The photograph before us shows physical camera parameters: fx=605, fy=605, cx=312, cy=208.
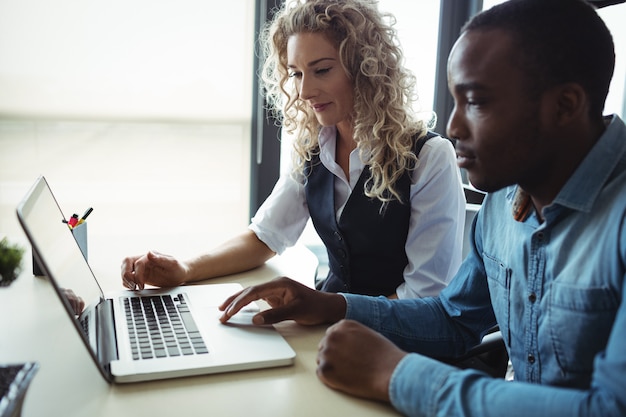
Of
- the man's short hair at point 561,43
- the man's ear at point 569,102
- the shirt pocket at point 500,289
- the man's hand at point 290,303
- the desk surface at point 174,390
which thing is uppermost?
the man's short hair at point 561,43

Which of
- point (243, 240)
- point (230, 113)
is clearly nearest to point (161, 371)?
point (243, 240)

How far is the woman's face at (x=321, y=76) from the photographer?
1.54m

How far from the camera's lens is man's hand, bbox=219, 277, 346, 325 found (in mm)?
1062

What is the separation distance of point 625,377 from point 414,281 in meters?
0.81

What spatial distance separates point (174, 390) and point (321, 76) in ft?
3.17

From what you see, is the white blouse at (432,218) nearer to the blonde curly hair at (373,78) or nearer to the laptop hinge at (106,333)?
the blonde curly hair at (373,78)

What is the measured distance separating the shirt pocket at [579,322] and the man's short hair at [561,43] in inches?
10.0

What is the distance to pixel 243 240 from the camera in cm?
157

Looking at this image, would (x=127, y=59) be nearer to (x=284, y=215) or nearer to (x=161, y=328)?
(x=284, y=215)

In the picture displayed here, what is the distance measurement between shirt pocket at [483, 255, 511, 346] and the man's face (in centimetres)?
17

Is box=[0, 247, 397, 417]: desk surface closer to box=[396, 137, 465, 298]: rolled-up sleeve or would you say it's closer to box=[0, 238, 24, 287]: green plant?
box=[0, 238, 24, 287]: green plant

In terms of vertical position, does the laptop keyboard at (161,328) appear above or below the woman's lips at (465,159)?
below

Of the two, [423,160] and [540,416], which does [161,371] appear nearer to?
[540,416]

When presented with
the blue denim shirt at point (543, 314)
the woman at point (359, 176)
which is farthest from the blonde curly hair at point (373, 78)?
the blue denim shirt at point (543, 314)
